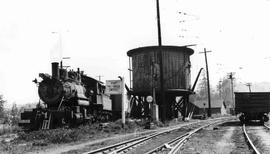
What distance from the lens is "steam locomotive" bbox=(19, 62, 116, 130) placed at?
17.5m

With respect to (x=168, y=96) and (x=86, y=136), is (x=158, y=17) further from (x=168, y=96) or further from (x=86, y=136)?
(x=86, y=136)

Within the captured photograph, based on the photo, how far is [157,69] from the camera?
3019 centimetres

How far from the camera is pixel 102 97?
22812mm

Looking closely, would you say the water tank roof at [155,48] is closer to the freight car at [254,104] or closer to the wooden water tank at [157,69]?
the wooden water tank at [157,69]

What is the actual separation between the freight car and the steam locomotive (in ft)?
33.2

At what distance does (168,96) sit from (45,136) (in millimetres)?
19177

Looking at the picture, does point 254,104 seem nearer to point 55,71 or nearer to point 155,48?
point 155,48

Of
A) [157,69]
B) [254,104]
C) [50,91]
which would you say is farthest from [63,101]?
[254,104]

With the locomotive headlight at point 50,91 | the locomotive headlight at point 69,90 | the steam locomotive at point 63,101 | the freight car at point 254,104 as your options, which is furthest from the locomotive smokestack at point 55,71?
the freight car at point 254,104

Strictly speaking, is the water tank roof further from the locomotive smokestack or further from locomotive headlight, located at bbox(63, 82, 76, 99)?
the locomotive smokestack

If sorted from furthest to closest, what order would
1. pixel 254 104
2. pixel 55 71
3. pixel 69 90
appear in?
pixel 254 104
pixel 69 90
pixel 55 71

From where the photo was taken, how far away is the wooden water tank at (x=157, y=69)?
1188 inches

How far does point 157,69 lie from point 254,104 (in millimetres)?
9312

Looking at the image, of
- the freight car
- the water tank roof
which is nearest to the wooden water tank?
the water tank roof
